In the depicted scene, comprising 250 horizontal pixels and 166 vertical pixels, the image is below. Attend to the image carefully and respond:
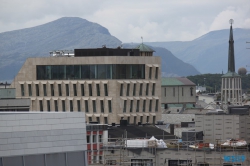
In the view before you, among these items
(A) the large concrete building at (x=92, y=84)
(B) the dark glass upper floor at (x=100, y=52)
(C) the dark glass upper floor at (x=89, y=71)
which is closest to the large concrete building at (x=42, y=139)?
(A) the large concrete building at (x=92, y=84)

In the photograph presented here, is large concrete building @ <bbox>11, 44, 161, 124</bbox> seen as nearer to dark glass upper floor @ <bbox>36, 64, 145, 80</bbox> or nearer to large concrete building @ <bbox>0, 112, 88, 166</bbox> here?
dark glass upper floor @ <bbox>36, 64, 145, 80</bbox>

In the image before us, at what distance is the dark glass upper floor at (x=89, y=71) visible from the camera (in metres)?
153

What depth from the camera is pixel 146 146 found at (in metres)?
89.3

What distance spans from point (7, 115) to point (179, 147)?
1259 inches

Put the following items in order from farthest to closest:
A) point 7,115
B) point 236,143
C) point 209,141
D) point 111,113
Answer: point 111,113 < point 209,141 < point 236,143 < point 7,115

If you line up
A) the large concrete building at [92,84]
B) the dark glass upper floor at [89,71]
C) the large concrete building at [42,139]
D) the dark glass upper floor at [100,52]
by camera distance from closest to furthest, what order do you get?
the large concrete building at [42,139], the large concrete building at [92,84], the dark glass upper floor at [89,71], the dark glass upper floor at [100,52]

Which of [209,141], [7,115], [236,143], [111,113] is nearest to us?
[7,115]

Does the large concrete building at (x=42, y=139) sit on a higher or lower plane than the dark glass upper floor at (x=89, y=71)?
lower

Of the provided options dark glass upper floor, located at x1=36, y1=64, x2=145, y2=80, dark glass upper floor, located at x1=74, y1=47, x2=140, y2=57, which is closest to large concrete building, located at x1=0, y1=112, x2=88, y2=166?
dark glass upper floor, located at x1=36, y1=64, x2=145, y2=80

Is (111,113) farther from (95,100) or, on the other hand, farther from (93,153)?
(93,153)

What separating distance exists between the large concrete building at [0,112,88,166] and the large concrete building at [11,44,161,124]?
303ft

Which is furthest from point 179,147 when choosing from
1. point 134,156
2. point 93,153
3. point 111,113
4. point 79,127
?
point 111,113

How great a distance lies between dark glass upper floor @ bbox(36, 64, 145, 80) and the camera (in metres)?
153

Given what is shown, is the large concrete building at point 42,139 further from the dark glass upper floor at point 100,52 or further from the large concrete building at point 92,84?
the dark glass upper floor at point 100,52
